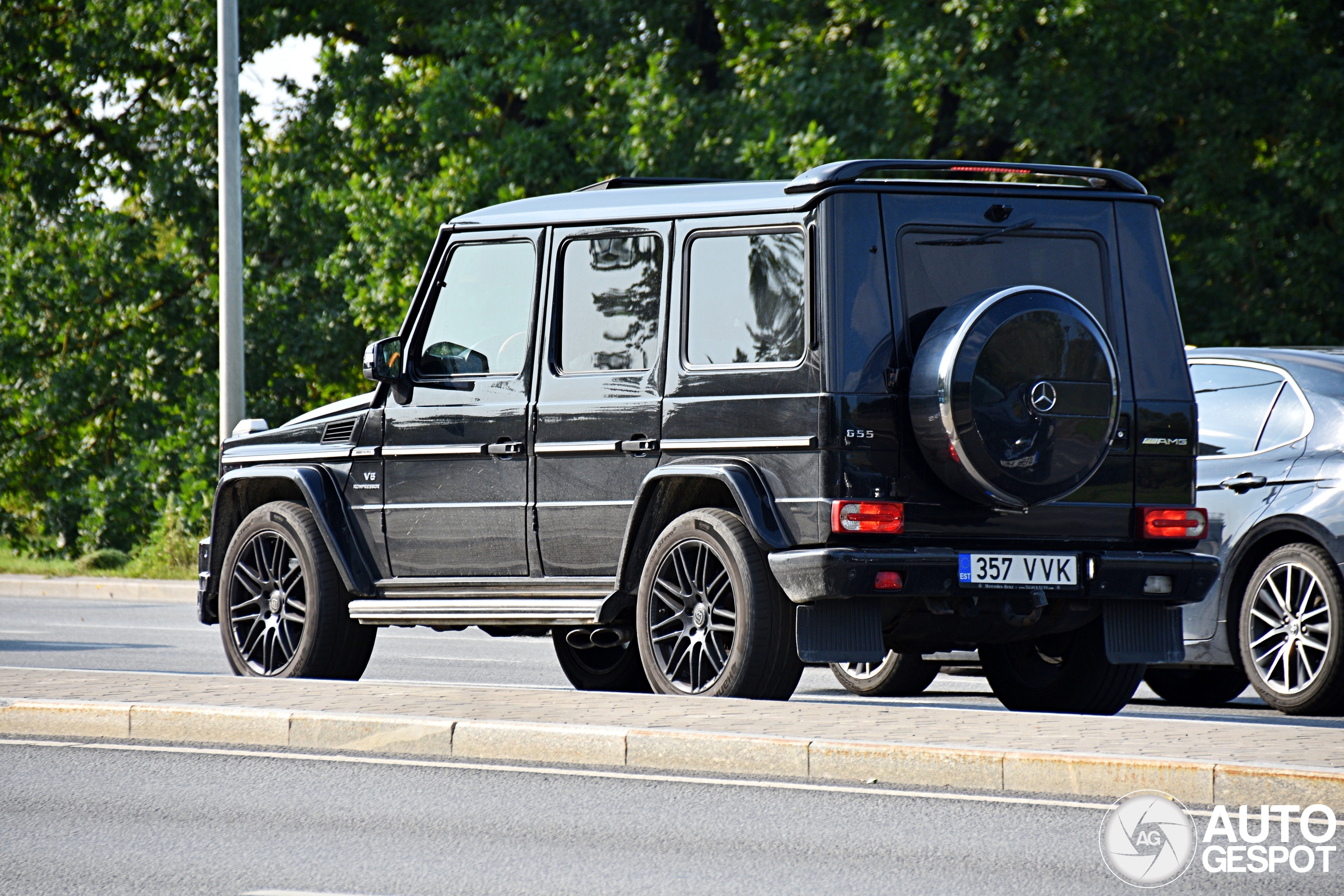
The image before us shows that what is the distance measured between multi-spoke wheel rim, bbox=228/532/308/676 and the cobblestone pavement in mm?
562

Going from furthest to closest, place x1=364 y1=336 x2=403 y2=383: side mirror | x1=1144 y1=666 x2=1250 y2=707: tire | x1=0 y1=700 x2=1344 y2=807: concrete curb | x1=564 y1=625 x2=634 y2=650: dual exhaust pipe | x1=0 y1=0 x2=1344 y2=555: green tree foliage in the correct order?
x1=0 y1=0 x2=1344 y2=555: green tree foliage
x1=1144 y1=666 x2=1250 y2=707: tire
x1=364 y1=336 x2=403 y2=383: side mirror
x1=564 y1=625 x2=634 y2=650: dual exhaust pipe
x1=0 y1=700 x2=1344 y2=807: concrete curb

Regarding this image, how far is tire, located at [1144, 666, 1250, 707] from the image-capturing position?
9.64m

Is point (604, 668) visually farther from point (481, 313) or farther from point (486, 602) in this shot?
point (481, 313)

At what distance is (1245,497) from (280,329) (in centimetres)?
1798

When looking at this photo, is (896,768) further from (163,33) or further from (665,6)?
(163,33)

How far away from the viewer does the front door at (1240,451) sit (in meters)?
8.93

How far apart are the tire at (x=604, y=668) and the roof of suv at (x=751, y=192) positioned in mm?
2200

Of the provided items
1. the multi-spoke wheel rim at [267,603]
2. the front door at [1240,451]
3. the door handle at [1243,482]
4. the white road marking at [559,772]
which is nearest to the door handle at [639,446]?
the white road marking at [559,772]

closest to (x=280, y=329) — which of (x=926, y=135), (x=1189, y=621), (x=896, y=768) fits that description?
(x=926, y=135)

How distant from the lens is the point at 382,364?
9.20 metres

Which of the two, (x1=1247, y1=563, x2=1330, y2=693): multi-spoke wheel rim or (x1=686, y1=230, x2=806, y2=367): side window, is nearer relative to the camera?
(x1=686, y1=230, x2=806, y2=367): side window

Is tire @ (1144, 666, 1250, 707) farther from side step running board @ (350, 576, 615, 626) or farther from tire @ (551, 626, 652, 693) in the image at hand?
side step running board @ (350, 576, 615, 626)

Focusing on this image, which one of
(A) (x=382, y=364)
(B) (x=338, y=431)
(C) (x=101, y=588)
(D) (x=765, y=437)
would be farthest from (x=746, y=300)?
(C) (x=101, y=588)

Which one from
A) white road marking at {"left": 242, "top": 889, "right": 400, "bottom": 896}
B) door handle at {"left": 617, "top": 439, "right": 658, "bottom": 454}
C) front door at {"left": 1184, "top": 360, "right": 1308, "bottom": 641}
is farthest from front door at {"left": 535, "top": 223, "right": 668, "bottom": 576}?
white road marking at {"left": 242, "top": 889, "right": 400, "bottom": 896}
